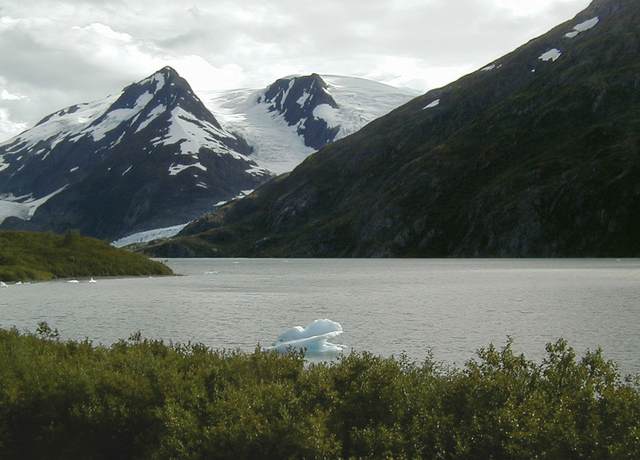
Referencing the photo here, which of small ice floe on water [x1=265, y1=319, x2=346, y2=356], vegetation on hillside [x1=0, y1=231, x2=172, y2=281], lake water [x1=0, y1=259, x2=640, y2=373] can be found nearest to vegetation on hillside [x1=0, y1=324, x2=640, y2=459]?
small ice floe on water [x1=265, y1=319, x2=346, y2=356]

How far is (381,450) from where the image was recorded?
50.6ft

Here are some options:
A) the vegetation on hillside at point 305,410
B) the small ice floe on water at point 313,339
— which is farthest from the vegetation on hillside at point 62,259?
the vegetation on hillside at point 305,410

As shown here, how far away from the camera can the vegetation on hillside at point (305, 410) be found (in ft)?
50.1

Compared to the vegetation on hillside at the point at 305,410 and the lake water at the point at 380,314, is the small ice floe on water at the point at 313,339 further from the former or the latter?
the vegetation on hillside at the point at 305,410

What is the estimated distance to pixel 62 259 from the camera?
12381cm

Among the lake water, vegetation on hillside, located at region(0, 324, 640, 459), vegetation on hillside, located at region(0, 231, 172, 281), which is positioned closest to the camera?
vegetation on hillside, located at region(0, 324, 640, 459)

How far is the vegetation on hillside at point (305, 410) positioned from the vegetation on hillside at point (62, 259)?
97.5 meters

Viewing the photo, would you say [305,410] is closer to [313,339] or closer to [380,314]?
[313,339]

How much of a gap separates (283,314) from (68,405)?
37607mm

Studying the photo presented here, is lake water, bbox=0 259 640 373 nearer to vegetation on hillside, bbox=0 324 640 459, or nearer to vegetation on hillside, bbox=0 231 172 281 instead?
vegetation on hillside, bbox=0 324 640 459

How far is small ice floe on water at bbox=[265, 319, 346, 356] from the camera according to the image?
114 ft

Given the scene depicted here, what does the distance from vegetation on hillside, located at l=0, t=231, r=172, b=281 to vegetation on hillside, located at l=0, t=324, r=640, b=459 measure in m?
97.5

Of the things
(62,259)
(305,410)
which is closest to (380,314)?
(305,410)

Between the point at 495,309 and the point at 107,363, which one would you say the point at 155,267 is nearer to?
the point at 495,309
